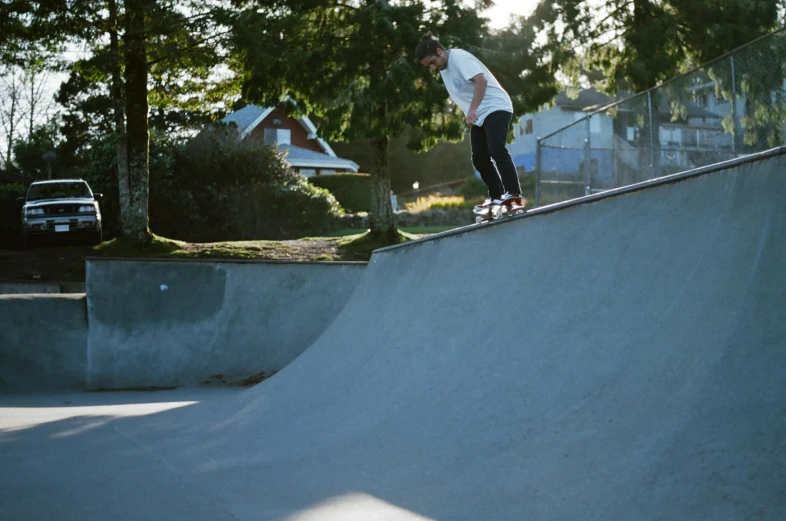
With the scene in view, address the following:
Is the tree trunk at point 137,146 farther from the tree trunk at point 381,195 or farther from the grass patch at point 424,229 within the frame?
the grass patch at point 424,229

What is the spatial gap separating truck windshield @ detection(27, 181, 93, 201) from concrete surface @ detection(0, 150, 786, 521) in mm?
15245

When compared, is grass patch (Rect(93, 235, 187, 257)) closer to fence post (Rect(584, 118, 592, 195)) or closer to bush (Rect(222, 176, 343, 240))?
bush (Rect(222, 176, 343, 240))

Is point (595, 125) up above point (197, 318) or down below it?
above

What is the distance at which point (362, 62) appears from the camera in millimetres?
16750

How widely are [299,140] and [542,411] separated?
Answer: 45807 millimetres

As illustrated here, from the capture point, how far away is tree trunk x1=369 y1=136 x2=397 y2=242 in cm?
1873

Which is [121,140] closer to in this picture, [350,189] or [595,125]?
[595,125]

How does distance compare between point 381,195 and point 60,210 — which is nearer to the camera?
point 381,195

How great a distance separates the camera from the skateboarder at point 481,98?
22.7 feet

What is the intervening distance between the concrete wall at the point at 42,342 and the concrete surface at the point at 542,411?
369 centimetres

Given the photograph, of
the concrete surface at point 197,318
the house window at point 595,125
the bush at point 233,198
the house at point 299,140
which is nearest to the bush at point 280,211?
the bush at point 233,198

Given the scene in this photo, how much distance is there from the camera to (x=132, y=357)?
10289 millimetres

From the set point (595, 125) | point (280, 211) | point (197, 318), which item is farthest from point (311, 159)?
point (197, 318)

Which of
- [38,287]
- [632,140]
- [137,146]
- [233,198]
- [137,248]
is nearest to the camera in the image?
[632,140]
